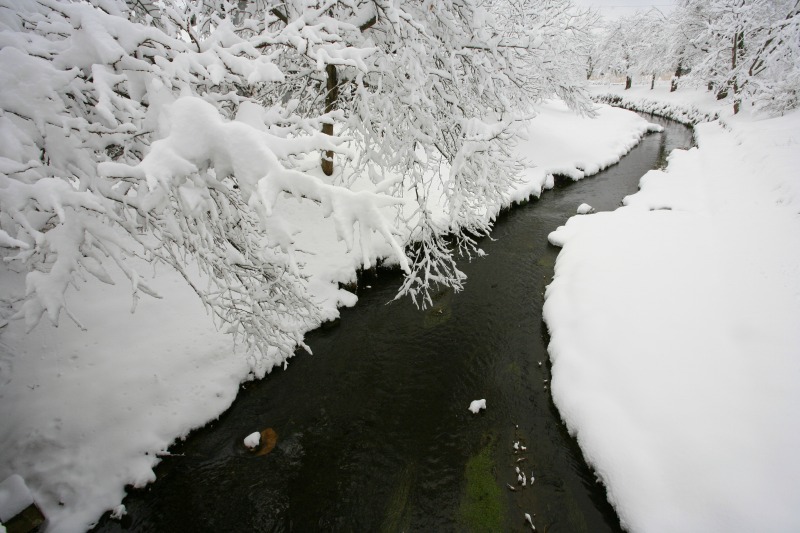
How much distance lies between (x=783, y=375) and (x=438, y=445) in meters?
4.98

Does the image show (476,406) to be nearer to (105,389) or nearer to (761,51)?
(105,389)

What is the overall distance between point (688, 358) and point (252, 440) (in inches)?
275

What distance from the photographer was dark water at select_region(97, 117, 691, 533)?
15.3 ft

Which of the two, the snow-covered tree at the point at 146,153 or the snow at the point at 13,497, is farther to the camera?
the snow at the point at 13,497

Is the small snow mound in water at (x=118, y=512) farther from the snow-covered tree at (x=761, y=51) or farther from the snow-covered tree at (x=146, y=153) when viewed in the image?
the snow-covered tree at (x=761, y=51)

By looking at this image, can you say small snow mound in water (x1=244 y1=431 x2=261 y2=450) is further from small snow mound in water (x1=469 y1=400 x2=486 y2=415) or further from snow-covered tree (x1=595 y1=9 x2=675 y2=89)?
snow-covered tree (x1=595 y1=9 x2=675 y2=89)

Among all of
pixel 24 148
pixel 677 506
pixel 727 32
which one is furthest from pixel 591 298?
pixel 727 32

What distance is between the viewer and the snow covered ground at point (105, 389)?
457 cm

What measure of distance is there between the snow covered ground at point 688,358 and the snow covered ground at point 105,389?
16.6 ft

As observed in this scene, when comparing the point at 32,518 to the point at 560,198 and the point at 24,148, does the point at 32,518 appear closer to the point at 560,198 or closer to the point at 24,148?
the point at 24,148

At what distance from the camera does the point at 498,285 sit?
30.2 feet

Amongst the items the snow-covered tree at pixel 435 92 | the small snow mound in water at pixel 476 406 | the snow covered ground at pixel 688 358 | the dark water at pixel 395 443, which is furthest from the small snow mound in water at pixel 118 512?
the snow covered ground at pixel 688 358

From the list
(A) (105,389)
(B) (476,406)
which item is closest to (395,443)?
(B) (476,406)

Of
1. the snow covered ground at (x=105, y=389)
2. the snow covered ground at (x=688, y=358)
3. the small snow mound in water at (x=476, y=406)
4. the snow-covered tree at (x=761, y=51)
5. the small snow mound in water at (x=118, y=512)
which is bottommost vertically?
the small snow mound in water at (x=476, y=406)
